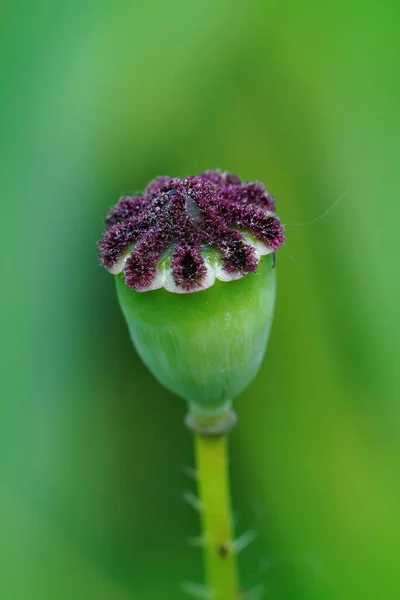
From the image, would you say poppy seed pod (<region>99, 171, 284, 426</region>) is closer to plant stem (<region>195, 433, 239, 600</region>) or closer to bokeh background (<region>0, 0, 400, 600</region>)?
plant stem (<region>195, 433, 239, 600</region>)

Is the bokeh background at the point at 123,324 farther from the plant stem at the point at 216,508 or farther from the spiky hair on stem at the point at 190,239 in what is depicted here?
the spiky hair on stem at the point at 190,239

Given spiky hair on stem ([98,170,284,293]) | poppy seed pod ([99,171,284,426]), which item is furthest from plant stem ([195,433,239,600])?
spiky hair on stem ([98,170,284,293])

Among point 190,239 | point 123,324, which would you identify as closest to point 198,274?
point 190,239

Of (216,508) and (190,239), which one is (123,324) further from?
(190,239)

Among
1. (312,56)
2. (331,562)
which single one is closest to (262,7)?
(312,56)

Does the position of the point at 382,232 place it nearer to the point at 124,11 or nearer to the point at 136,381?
the point at 136,381

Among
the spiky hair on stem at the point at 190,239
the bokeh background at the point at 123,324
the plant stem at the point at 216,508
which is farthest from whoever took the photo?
the bokeh background at the point at 123,324

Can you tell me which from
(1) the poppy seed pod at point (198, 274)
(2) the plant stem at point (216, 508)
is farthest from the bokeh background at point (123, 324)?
(1) the poppy seed pod at point (198, 274)
